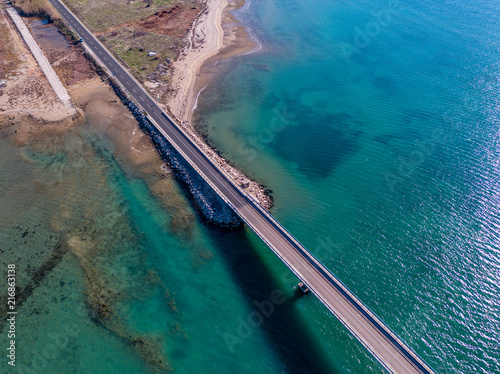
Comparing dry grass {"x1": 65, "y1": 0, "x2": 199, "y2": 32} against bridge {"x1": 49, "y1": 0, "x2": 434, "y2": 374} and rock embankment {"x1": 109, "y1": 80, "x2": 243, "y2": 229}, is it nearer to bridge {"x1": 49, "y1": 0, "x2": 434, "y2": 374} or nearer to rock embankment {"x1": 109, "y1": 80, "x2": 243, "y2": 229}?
rock embankment {"x1": 109, "y1": 80, "x2": 243, "y2": 229}

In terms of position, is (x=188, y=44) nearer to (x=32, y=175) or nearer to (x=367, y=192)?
(x=32, y=175)

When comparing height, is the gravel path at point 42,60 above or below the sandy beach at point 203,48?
below

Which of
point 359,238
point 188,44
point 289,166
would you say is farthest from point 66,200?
point 188,44

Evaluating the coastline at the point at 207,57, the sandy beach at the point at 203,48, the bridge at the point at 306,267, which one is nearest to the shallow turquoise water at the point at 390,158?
the coastline at the point at 207,57

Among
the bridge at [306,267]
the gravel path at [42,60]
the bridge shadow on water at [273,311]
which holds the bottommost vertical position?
the gravel path at [42,60]

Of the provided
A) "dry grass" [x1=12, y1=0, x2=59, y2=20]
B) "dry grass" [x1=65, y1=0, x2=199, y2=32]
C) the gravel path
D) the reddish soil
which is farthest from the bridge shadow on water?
"dry grass" [x1=12, y1=0, x2=59, y2=20]

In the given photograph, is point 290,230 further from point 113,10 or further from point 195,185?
point 113,10

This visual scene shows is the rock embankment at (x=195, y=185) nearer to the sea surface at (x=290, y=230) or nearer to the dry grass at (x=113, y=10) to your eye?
the sea surface at (x=290, y=230)
